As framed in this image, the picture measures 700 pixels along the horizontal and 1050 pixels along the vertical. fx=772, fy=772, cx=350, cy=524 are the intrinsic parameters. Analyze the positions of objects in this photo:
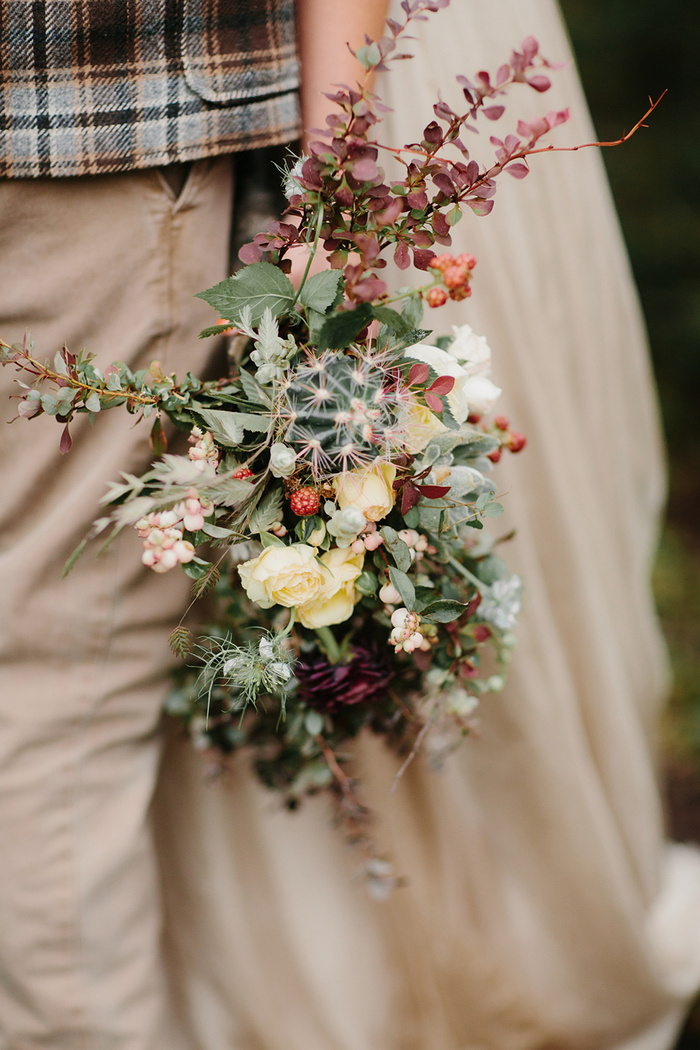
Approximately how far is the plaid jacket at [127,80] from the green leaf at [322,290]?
8.3 inches

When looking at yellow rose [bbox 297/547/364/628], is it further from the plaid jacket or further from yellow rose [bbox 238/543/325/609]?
the plaid jacket

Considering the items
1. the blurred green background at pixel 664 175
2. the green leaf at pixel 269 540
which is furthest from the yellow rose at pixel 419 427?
the blurred green background at pixel 664 175

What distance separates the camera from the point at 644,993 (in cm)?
101

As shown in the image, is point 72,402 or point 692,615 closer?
point 72,402

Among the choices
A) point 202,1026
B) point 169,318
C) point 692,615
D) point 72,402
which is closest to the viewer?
point 72,402

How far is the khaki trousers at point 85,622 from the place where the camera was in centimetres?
65

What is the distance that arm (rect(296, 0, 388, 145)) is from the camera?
65 centimetres

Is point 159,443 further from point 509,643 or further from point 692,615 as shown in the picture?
point 692,615

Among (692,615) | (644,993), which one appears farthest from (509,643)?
(692,615)

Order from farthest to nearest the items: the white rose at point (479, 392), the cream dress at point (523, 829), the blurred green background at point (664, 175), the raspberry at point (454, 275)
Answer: the blurred green background at point (664, 175)
the cream dress at point (523, 829)
the white rose at point (479, 392)
the raspberry at point (454, 275)

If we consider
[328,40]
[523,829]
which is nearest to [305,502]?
[328,40]

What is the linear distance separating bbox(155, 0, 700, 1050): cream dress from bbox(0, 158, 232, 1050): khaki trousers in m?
0.19

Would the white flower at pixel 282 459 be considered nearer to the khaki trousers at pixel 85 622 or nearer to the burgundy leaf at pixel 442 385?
the burgundy leaf at pixel 442 385

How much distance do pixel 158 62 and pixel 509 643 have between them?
56 centimetres
